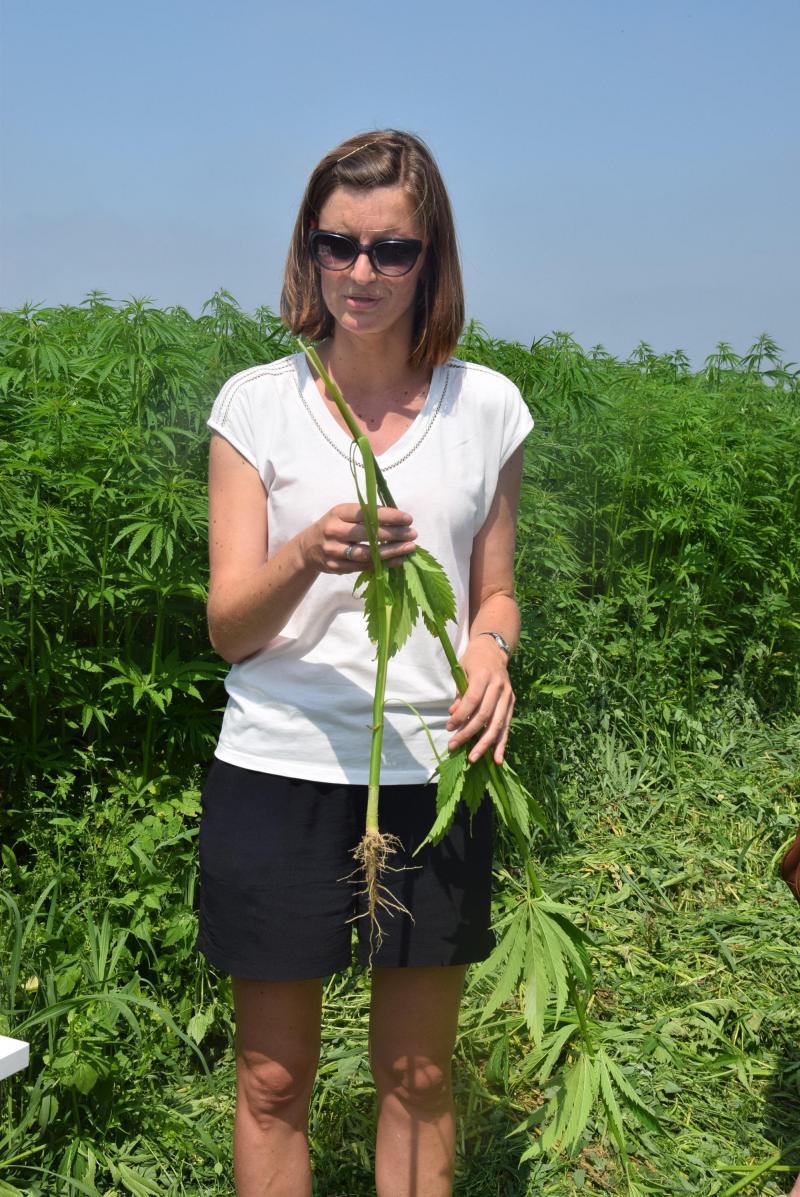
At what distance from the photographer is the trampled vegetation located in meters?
2.73

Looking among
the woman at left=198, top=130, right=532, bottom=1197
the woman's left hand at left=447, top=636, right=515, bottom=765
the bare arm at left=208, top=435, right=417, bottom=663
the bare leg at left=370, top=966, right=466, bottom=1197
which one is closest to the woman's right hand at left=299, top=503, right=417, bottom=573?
the bare arm at left=208, top=435, right=417, bottom=663

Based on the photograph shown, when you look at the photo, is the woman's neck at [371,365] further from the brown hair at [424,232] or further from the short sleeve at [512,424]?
the short sleeve at [512,424]

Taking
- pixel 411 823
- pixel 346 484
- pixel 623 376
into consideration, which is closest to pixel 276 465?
pixel 346 484

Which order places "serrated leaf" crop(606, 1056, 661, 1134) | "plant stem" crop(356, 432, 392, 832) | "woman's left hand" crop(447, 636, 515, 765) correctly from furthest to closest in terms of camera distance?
"serrated leaf" crop(606, 1056, 661, 1134) → "woman's left hand" crop(447, 636, 515, 765) → "plant stem" crop(356, 432, 392, 832)

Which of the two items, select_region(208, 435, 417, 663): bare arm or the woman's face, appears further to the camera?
the woman's face

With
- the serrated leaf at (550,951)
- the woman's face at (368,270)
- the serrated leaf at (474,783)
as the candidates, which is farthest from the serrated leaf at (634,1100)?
the woman's face at (368,270)

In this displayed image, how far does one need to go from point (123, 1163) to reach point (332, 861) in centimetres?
122

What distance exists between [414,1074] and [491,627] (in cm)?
75

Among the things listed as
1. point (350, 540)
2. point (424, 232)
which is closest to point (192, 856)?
point (350, 540)

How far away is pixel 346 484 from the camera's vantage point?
1.83 metres

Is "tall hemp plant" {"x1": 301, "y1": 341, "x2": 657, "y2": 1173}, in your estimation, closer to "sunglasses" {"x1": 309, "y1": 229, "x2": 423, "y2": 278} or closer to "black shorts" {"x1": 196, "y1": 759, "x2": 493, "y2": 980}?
"black shorts" {"x1": 196, "y1": 759, "x2": 493, "y2": 980}

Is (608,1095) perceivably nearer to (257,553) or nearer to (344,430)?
(257,553)

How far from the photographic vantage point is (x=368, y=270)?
6.00 ft

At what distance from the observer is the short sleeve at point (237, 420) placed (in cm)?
186
